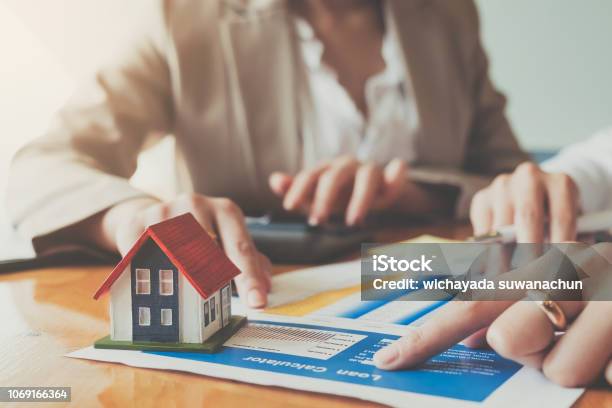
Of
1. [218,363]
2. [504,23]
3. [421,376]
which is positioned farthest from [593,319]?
[504,23]

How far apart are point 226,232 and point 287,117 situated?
1.88ft

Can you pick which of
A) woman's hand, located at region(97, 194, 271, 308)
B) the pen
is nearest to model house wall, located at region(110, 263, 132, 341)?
woman's hand, located at region(97, 194, 271, 308)

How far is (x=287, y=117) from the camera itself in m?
1.10

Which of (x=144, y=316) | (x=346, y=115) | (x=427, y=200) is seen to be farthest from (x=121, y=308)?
(x=346, y=115)

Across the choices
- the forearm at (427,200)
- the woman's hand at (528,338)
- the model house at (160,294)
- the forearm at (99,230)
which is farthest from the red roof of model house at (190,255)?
the forearm at (427,200)

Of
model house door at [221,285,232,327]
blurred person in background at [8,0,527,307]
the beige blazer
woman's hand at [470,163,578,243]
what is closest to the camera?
model house door at [221,285,232,327]

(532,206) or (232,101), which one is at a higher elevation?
(232,101)

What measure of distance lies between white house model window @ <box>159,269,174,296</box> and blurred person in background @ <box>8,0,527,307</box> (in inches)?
12.8

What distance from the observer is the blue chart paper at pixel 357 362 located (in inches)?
12.8

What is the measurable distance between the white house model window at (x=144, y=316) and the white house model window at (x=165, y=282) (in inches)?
0.5

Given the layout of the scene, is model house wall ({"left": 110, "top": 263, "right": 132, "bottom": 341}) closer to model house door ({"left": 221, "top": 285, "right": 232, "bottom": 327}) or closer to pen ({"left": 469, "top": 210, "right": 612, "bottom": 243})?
model house door ({"left": 221, "top": 285, "right": 232, "bottom": 327})

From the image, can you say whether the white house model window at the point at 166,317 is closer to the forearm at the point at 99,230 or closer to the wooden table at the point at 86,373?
the wooden table at the point at 86,373

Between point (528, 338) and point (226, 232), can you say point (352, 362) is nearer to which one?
point (528, 338)

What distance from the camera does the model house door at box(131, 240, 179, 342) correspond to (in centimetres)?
39
